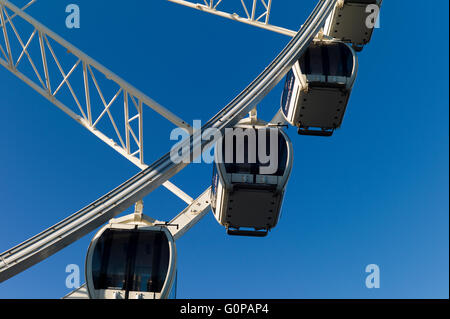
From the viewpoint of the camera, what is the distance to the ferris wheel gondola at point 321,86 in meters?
14.4

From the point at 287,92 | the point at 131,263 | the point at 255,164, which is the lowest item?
the point at 131,263

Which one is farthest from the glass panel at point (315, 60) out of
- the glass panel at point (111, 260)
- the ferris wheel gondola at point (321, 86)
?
the glass panel at point (111, 260)

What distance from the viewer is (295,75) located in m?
14.9

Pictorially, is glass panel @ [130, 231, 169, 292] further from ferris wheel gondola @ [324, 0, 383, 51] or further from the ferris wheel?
ferris wheel gondola @ [324, 0, 383, 51]

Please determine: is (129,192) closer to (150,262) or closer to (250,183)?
(150,262)

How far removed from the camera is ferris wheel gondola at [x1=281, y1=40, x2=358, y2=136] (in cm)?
1445

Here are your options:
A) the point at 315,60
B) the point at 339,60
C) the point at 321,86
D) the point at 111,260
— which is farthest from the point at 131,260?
the point at 339,60

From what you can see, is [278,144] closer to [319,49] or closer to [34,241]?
[319,49]

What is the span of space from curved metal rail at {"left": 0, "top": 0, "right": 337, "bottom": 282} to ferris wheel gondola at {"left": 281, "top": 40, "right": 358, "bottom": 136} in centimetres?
91

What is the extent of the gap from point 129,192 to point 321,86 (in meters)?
Answer: 6.37

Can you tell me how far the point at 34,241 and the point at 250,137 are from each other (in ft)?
19.2

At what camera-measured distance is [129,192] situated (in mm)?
11172

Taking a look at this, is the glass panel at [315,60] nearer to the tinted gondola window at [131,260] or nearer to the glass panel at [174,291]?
the tinted gondola window at [131,260]
